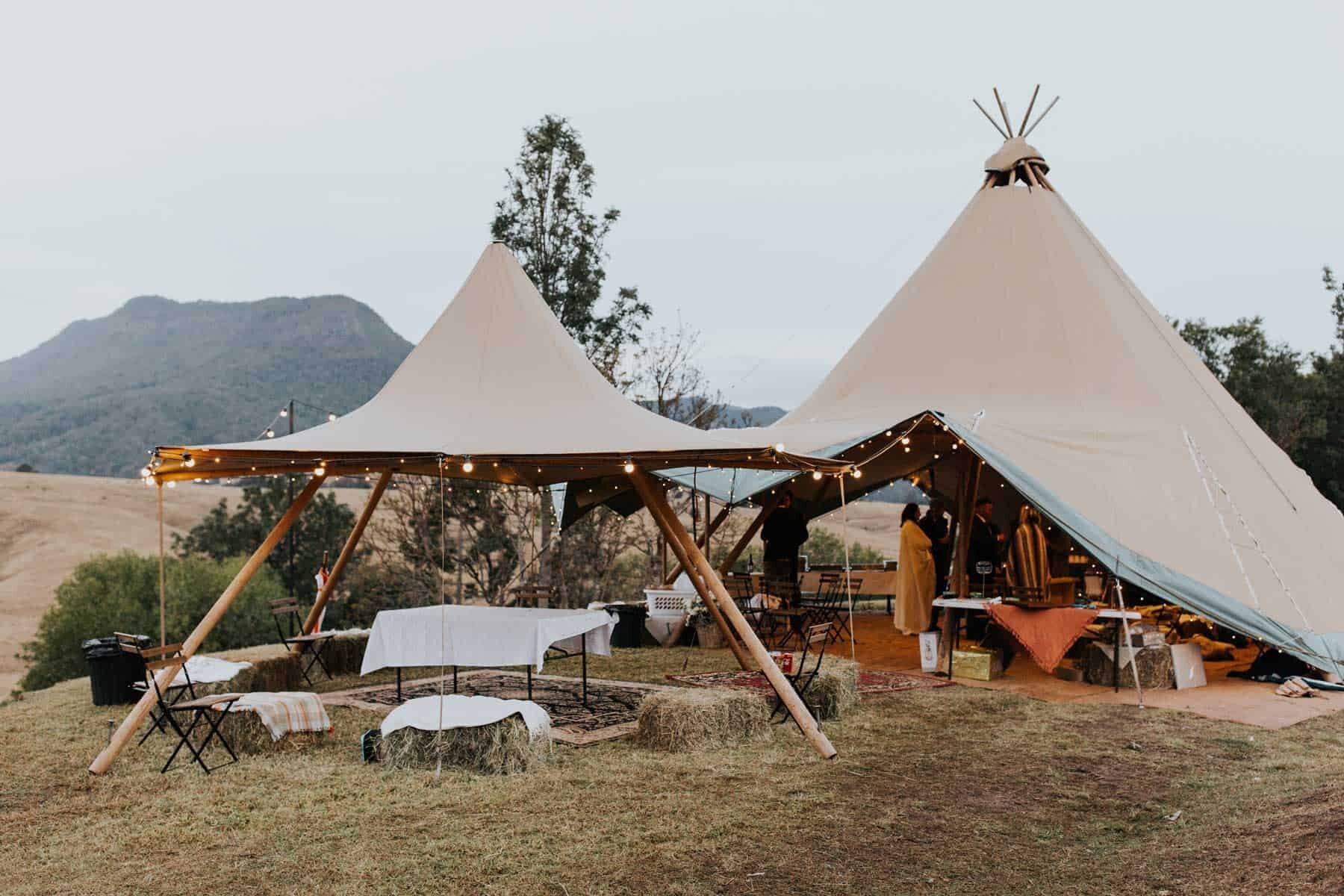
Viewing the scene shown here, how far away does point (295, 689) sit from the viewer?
29.9ft

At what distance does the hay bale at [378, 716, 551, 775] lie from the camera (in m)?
6.34

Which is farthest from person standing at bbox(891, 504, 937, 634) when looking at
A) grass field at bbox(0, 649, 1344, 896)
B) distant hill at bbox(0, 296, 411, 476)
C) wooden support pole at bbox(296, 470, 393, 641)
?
distant hill at bbox(0, 296, 411, 476)

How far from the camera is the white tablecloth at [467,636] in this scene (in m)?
7.54

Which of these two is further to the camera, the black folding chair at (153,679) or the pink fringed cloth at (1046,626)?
the pink fringed cloth at (1046,626)

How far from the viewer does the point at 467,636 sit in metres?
7.66

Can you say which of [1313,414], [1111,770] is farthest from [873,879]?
[1313,414]

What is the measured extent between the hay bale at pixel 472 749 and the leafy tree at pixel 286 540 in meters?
12.0

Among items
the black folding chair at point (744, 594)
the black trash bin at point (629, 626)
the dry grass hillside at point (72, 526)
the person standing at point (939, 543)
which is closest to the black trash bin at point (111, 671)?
the black trash bin at point (629, 626)

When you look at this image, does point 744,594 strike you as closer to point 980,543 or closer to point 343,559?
point 980,543

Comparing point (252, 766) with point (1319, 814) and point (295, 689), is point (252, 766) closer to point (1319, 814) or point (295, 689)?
point (295, 689)

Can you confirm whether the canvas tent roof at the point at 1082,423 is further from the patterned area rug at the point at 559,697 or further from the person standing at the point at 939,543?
the patterned area rug at the point at 559,697

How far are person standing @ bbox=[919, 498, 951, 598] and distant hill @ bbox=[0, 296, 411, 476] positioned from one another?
52.7m

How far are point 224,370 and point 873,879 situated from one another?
83920mm

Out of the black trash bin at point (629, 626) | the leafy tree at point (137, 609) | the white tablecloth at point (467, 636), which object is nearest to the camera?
the white tablecloth at point (467, 636)
